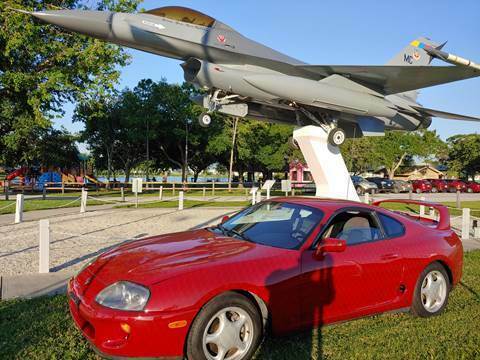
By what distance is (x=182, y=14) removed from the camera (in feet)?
38.9

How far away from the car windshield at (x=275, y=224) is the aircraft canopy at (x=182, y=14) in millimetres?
8330

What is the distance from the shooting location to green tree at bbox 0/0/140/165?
19.1 m

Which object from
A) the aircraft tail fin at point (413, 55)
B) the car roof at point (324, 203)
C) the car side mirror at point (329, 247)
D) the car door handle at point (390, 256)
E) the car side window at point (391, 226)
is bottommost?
the car door handle at point (390, 256)

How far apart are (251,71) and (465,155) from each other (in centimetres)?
6408

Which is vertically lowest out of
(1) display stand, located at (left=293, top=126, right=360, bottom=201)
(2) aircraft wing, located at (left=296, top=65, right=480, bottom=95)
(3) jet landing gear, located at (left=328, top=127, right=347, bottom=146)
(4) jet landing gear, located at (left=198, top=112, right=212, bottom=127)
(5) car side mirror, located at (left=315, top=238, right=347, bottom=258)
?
(5) car side mirror, located at (left=315, top=238, right=347, bottom=258)

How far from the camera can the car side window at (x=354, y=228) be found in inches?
176

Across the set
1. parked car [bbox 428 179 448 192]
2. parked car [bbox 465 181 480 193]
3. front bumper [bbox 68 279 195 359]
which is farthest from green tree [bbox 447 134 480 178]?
front bumper [bbox 68 279 195 359]

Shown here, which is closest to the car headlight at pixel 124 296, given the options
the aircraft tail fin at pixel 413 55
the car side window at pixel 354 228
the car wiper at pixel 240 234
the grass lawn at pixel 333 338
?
the grass lawn at pixel 333 338

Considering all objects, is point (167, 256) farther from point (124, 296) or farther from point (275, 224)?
point (275, 224)

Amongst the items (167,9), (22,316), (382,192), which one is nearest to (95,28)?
(167,9)

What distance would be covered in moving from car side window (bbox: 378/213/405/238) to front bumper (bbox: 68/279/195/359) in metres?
2.56

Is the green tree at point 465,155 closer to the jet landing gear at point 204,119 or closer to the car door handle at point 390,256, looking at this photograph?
the jet landing gear at point 204,119

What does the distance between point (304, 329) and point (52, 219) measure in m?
12.2

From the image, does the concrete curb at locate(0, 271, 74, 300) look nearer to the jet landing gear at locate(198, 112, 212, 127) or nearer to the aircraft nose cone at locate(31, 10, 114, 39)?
the aircraft nose cone at locate(31, 10, 114, 39)
